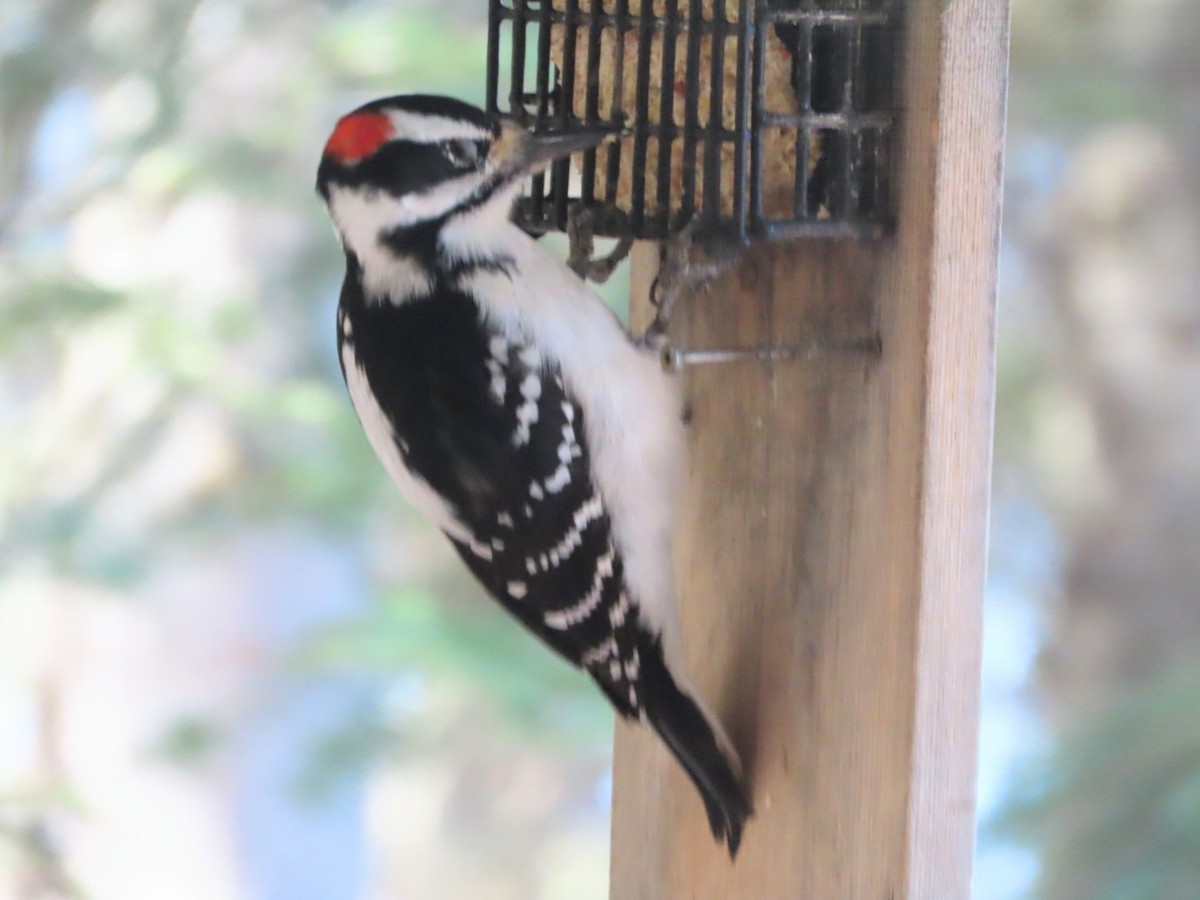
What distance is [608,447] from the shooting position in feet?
4.46

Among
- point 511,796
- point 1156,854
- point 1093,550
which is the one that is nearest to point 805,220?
point 1156,854

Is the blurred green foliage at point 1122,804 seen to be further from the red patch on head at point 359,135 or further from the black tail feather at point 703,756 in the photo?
the red patch on head at point 359,135

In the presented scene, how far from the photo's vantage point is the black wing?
4.35 ft

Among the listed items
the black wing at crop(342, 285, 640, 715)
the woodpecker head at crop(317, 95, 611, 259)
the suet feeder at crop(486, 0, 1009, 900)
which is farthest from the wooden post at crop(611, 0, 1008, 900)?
the woodpecker head at crop(317, 95, 611, 259)

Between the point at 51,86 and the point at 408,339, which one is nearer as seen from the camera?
the point at 408,339

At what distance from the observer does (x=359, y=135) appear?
1314 millimetres

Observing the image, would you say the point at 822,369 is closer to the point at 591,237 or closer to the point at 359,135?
the point at 591,237

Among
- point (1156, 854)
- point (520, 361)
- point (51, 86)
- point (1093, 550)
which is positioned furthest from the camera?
point (51, 86)

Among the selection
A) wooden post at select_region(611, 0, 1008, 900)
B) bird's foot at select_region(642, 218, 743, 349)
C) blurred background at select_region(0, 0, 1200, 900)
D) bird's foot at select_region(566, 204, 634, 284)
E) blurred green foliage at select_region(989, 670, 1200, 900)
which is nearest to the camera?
wooden post at select_region(611, 0, 1008, 900)

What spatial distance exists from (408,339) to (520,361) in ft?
0.37

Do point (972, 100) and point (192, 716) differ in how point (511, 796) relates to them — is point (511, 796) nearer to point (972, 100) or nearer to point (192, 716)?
point (192, 716)

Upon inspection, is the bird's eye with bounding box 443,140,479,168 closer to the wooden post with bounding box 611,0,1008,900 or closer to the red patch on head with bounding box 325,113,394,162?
the red patch on head with bounding box 325,113,394,162

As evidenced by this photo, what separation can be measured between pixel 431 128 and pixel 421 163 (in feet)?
0.12

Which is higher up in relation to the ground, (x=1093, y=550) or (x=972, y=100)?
(x=972, y=100)
